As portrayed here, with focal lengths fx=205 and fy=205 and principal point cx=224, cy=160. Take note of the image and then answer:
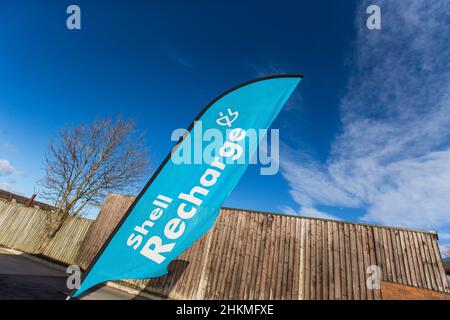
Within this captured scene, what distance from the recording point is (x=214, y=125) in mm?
2859

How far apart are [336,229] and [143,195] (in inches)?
347

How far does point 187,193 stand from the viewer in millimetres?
2559

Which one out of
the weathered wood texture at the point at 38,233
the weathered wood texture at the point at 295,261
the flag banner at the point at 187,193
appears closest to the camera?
the flag banner at the point at 187,193

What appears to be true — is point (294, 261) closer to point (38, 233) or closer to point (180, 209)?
point (180, 209)

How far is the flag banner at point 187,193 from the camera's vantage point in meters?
2.20

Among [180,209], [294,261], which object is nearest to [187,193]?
[180,209]

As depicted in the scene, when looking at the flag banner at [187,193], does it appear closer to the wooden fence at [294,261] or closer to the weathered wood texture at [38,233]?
the wooden fence at [294,261]

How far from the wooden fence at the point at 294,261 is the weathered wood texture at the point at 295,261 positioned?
0.10ft

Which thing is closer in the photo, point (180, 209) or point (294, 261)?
point (180, 209)

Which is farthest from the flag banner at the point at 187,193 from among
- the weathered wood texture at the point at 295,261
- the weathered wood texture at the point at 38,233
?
the weathered wood texture at the point at 38,233

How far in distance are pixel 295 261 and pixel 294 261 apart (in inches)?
1.5

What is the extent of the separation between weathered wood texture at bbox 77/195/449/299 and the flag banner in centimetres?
705
